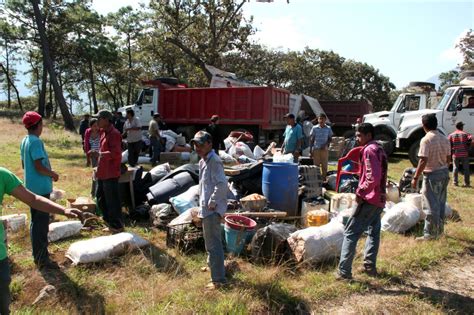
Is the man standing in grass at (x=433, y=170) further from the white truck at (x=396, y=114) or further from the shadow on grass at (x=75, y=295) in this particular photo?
the white truck at (x=396, y=114)

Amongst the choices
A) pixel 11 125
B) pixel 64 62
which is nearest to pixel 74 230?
pixel 11 125

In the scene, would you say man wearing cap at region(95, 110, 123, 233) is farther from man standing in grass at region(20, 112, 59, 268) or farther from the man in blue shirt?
the man in blue shirt

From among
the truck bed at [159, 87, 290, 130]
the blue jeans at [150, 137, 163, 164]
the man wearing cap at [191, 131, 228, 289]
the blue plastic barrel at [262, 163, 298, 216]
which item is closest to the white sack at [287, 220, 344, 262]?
the man wearing cap at [191, 131, 228, 289]

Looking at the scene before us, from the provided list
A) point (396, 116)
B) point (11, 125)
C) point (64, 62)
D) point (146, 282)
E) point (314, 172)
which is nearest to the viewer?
point (146, 282)

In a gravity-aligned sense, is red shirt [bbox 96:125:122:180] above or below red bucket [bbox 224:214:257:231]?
above

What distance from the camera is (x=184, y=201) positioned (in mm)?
5680

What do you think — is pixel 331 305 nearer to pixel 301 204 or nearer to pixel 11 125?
pixel 301 204

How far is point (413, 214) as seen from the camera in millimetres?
5727

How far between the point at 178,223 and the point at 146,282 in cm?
116

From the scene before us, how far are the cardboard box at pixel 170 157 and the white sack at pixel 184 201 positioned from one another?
236 inches

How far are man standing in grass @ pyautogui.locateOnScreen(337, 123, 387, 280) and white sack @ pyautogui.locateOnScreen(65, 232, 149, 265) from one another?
2275 mm

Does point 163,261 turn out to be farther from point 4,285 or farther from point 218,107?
point 218,107

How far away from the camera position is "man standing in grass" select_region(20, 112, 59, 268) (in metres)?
3.84

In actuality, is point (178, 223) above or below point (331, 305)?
above
